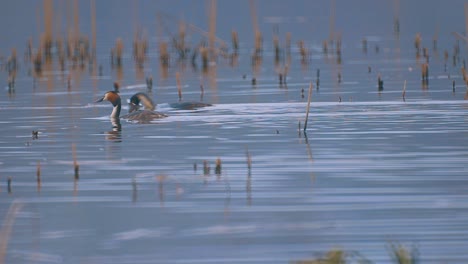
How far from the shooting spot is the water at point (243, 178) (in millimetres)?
7164

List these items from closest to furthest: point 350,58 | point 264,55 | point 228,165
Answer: point 228,165, point 350,58, point 264,55

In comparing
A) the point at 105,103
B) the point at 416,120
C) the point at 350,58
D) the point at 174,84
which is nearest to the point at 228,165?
the point at 416,120

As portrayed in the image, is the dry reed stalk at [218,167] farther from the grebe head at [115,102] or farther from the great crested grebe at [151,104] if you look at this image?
the great crested grebe at [151,104]

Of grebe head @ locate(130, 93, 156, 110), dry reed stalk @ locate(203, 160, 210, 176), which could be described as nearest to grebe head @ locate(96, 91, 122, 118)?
grebe head @ locate(130, 93, 156, 110)

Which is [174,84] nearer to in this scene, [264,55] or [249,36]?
Answer: [264,55]

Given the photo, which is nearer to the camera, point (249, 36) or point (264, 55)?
point (264, 55)

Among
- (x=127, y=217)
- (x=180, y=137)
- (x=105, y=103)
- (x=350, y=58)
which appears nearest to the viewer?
(x=127, y=217)

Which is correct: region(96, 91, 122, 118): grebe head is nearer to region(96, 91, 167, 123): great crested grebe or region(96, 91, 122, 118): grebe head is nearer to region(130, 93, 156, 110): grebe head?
region(96, 91, 167, 123): great crested grebe

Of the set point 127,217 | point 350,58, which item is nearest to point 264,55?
point 350,58

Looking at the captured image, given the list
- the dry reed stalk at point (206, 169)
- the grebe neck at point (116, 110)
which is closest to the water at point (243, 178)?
the dry reed stalk at point (206, 169)

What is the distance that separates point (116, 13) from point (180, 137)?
56328 mm

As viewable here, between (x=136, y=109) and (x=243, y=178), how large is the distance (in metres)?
7.42

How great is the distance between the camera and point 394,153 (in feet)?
35.9

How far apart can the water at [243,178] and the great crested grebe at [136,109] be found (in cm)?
17
